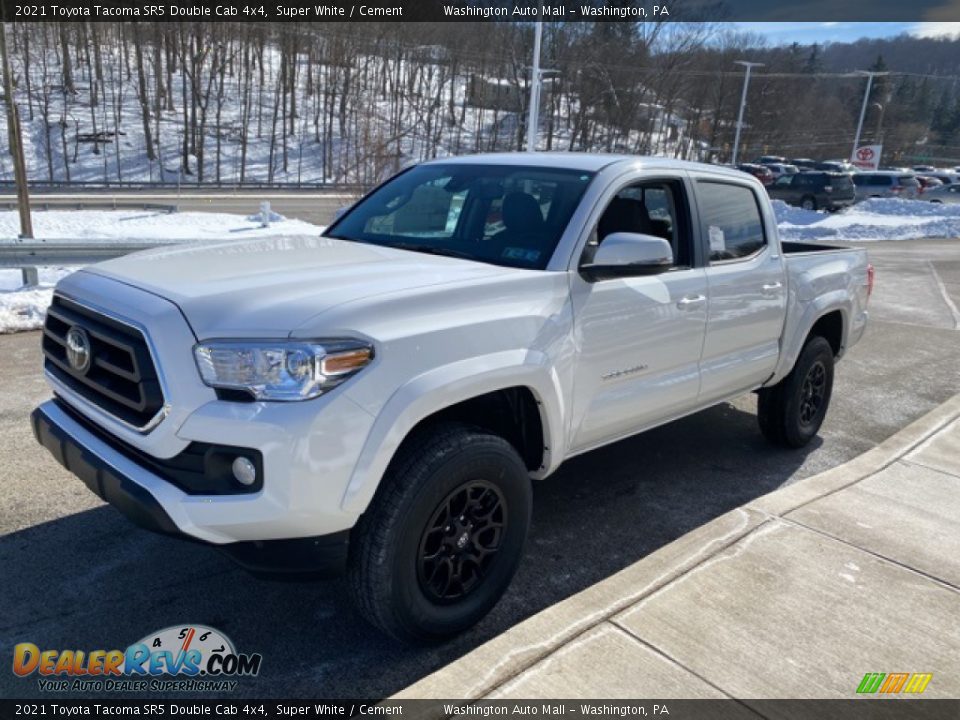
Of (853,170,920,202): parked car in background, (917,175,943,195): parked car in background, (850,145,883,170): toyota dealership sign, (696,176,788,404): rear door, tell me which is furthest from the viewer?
(850,145,883,170): toyota dealership sign

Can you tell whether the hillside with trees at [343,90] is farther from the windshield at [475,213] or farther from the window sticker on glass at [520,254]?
the window sticker on glass at [520,254]

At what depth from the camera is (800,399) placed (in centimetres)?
515

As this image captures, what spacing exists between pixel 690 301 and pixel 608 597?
61.9 inches

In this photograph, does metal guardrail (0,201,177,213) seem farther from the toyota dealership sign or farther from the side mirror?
the toyota dealership sign

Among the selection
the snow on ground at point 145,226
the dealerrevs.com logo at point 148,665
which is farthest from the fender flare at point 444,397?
the snow on ground at point 145,226

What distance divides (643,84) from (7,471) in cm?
5279

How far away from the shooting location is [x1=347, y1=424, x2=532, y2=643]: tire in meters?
2.60

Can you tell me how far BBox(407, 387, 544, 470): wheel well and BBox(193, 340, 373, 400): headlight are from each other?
75 centimetres

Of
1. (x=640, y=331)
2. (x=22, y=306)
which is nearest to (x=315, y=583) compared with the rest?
(x=640, y=331)

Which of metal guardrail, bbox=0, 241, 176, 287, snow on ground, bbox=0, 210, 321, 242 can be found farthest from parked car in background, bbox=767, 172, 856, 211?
metal guardrail, bbox=0, 241, 176, 287

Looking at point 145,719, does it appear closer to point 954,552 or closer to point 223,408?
point 223,408

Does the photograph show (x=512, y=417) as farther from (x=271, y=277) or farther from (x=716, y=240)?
(x=716, y=240)

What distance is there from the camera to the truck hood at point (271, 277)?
246 cm

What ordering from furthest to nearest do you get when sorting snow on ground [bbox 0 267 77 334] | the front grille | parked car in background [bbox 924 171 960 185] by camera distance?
parked car in background [bbox 924 171 960 185], snow on ground [bbox 0 267 77 334], the front grille
